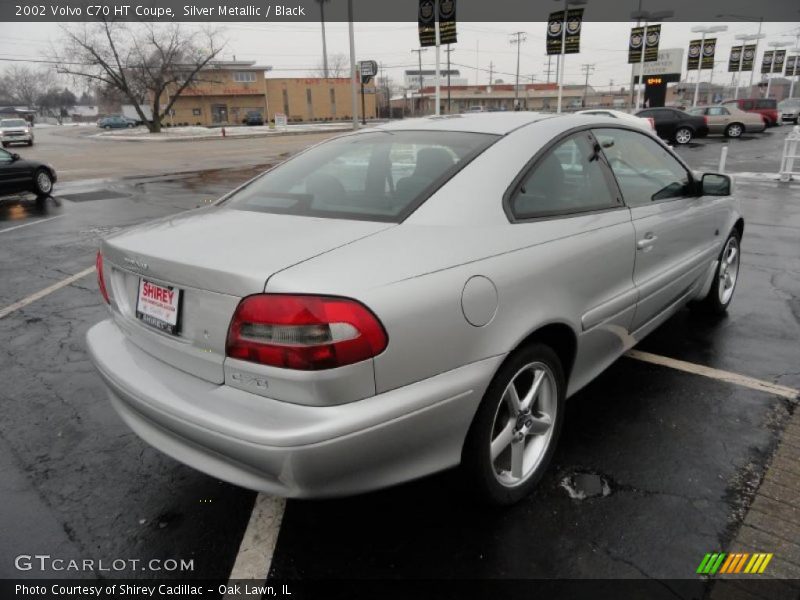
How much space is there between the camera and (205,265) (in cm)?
192

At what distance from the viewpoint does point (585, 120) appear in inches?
120

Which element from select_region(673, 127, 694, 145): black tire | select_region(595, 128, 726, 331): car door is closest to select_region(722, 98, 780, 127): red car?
select_region(673, 127, 694, 145): black tire

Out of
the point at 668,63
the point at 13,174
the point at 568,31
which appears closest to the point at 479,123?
the point at 13,174

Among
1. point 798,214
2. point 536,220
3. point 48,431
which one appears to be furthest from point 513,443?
point 798,214

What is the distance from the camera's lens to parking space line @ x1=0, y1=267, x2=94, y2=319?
503cm

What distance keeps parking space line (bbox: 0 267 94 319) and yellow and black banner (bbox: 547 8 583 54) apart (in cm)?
2479

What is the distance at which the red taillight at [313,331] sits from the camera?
1729 millimetres

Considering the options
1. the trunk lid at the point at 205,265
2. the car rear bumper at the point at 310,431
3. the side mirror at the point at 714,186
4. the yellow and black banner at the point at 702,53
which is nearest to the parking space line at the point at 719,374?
the side mirror at the point at 714,186

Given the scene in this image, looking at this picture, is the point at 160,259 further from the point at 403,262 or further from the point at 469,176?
the point at 469,176

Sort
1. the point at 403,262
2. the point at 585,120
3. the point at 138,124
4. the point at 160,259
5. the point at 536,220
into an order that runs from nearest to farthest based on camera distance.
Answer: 1. the point at 403,262
2. the point at 160,259
3. the point at 536,220
4. the point at 585,120
5. the point at 138,124

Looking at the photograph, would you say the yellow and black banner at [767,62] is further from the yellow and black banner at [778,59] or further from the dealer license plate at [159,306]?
the dealer license plate at [159,306]

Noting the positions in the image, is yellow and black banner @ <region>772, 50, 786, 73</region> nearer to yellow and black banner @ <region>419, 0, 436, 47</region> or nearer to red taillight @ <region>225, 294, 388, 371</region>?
yellow and black banner @ <region>419, 0, 436, 47</region>

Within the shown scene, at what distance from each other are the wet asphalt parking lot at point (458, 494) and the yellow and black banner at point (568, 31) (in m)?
24.8

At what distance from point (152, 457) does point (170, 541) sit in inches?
26.5
